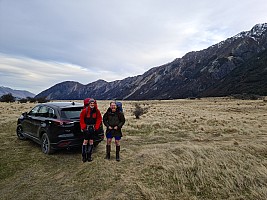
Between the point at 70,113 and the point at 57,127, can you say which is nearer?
the point at 57,127

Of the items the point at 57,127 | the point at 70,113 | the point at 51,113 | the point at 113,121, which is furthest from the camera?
the point at 51,113

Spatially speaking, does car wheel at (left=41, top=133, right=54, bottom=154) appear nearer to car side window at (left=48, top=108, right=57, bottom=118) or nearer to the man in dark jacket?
car side window at (left=48, top=108, right=57, bottom=118)

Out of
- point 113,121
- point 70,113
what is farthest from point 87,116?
point 70,113

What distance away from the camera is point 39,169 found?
6.37 meters

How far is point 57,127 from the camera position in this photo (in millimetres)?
7168

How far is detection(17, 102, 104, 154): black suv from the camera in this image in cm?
718

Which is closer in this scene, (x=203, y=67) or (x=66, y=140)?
(x=66, y=140)

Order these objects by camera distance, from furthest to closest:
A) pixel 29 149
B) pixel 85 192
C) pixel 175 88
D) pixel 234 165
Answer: pixel 175 88
pixel 29 149
pixel 234 165
pixel 85 192

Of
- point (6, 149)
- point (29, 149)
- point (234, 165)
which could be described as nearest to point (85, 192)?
point (234, 165)

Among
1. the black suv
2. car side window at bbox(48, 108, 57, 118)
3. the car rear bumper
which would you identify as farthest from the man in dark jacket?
car side window at bbox(48, 108, 57, 118)

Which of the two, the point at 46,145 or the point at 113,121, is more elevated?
the point at 113,121

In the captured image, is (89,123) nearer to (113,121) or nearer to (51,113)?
(113,121)

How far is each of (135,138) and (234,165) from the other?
549cm

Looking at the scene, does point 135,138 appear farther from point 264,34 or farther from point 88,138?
point 264,34
